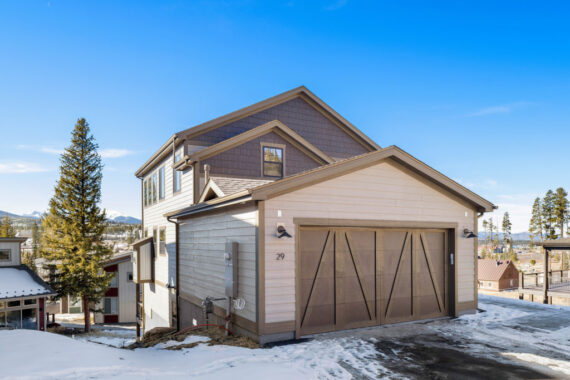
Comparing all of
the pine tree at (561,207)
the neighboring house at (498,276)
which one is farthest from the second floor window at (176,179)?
the pine tree at (561,207)

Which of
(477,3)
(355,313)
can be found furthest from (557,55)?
(355,313)

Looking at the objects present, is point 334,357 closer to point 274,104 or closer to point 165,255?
point 165,255

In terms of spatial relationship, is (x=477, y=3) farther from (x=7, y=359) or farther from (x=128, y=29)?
(x=7, y=359)

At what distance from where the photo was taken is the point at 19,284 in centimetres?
1981

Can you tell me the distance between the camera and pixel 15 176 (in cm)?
16612

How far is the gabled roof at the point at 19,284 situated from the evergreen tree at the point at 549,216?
60.1 meters

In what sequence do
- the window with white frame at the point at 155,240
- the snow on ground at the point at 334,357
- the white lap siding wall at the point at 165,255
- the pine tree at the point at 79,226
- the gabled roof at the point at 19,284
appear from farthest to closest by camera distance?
the pine tree at the point at 79,226
the gabled roof at the point at 19,284
the window with white frame at the point at 155,240
the white lap siding wall at the point at 165,255
the snow on ground at the point at 334,357

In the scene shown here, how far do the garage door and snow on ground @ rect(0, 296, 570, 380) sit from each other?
1.41ft

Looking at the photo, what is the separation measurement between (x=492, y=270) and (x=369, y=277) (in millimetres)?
55360

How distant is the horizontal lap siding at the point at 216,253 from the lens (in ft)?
25.0

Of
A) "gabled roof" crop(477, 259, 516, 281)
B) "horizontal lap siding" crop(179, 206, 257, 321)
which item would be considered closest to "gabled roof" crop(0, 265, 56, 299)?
"horizontal lap siding" crop(179, 206, 257, 321)

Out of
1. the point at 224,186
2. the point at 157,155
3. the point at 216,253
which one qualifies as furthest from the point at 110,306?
the point at 224,186

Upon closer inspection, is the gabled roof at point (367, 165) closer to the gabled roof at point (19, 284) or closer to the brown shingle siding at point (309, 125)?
the brown shingle siding at point (309, 125)

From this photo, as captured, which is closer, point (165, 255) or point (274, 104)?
point (165, 255)
